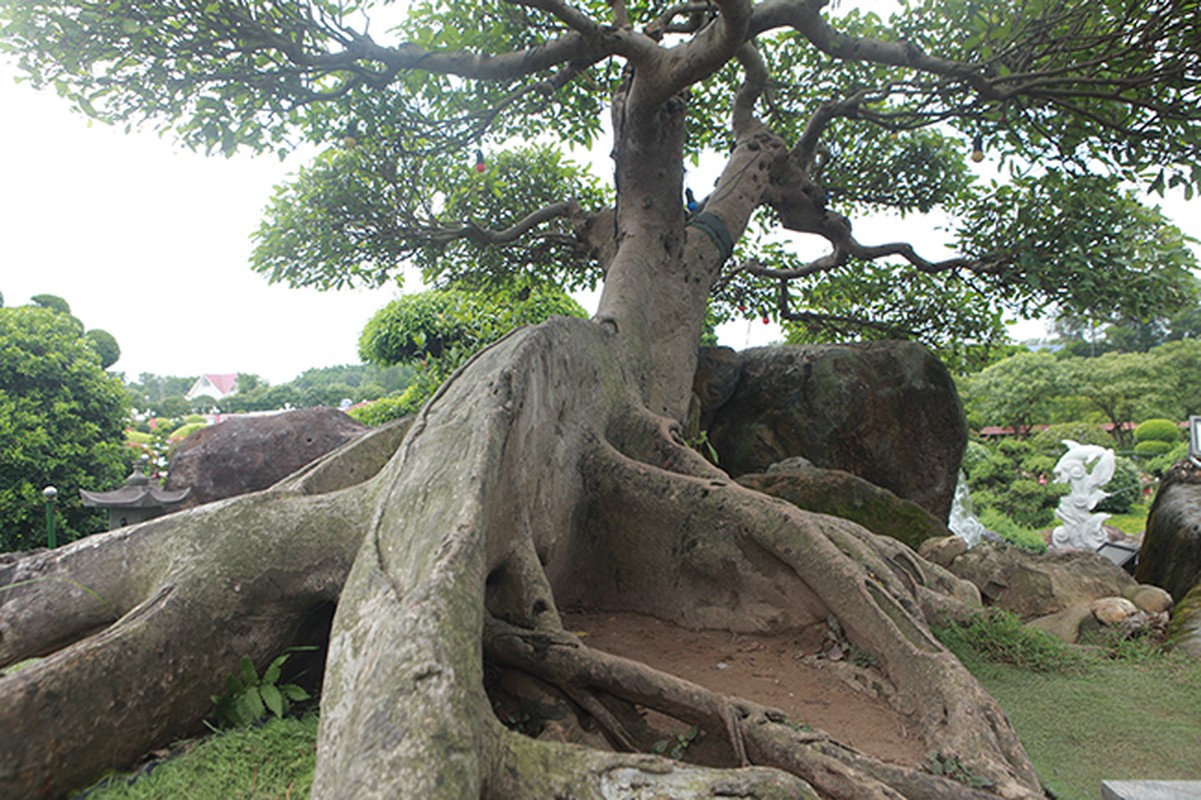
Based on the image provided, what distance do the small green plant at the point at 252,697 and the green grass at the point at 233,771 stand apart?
0.28ft

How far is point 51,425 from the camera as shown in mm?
8945

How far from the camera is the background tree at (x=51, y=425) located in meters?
8.62

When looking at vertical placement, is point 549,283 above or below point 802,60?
below

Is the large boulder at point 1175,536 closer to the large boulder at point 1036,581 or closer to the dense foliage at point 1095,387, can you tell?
the large boulder at point 1036,581

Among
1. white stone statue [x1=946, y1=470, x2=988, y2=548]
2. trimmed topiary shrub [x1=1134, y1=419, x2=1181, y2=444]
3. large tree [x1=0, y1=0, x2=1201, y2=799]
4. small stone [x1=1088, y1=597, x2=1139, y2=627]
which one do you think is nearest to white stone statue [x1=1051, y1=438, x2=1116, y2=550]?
white stone statue [x1=946, y1=470, x2=988, y2=548]

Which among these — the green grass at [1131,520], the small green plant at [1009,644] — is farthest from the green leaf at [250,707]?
the green grass at [1131,520]

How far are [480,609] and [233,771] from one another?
0.96 metres

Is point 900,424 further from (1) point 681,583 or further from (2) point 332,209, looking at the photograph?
(2) point 332,209

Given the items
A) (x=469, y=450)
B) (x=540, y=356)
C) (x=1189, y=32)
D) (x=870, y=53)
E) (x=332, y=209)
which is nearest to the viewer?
(x=469, y=450)

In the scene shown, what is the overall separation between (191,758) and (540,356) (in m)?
2.12

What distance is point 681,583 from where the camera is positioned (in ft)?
11.9

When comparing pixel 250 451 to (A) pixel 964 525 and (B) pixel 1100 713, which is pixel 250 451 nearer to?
(B) pixel 1100 713

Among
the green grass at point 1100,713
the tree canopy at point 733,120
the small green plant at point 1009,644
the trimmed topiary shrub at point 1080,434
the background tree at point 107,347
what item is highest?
the tree canopy at point 733,120

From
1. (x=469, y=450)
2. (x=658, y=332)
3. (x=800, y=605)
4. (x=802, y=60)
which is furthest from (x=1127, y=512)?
(x=469, y=450)
